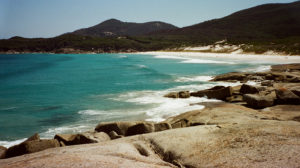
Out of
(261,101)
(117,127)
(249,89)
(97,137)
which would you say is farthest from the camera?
(249,89)

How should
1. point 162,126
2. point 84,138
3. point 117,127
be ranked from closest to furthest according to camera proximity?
point 84,138 < point 162,126 < point 117,127

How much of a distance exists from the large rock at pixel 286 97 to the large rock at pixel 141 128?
1052cm

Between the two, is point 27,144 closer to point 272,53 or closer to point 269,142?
point 269,142

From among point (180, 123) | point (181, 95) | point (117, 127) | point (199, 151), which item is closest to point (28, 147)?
point (117, 127)

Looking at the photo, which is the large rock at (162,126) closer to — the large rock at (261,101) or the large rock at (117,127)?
the large rock at (117,127)

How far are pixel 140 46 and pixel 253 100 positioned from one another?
175m

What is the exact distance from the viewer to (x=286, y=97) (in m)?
15.7

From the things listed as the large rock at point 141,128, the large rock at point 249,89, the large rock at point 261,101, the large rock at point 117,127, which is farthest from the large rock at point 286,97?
the large rock at point 117,127

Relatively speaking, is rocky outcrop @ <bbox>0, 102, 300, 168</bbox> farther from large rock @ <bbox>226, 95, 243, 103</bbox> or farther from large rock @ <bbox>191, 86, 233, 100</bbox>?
large rock @ <bbox>191, 86, 233, 100</bbox>

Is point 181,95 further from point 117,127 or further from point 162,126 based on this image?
point 162,126

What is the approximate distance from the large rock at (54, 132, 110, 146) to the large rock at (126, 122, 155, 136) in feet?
4.40

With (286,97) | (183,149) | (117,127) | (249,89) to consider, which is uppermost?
(183,149)

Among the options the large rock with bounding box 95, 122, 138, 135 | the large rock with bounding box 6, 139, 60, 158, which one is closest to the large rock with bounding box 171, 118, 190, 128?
the large rock with bounding box 95, 122, 138, 135

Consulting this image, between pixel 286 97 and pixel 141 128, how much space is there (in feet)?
36.6
